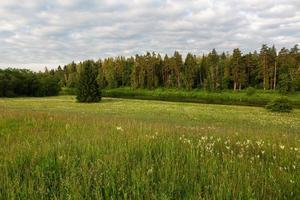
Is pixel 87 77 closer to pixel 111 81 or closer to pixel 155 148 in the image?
pixel 155 148

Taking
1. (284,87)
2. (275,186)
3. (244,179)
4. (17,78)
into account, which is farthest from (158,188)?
(17,78)

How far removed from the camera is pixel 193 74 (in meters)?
129

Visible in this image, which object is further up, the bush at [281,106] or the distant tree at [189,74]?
the distant tree at [189,74]

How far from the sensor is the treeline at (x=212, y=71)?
10706cm

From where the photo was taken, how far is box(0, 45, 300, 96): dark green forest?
101 m

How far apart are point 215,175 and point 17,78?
4221 inches

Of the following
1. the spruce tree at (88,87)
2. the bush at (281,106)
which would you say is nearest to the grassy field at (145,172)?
the bush at (281,106)

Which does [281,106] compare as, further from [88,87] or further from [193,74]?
[193,74]

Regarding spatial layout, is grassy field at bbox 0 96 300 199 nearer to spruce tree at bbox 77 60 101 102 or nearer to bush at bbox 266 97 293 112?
bush at bbox 266 97 293 112

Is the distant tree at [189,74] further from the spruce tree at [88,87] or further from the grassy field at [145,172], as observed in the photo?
the grassy field at [145,172]

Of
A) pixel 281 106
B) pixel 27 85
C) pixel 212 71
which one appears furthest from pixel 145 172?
pixel 212 71

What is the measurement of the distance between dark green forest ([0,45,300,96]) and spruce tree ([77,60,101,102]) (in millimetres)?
6123

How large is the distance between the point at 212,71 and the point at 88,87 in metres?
62.2

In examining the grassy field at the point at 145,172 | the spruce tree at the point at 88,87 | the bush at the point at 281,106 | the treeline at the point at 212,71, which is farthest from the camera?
the treeline at the point at 212,71
